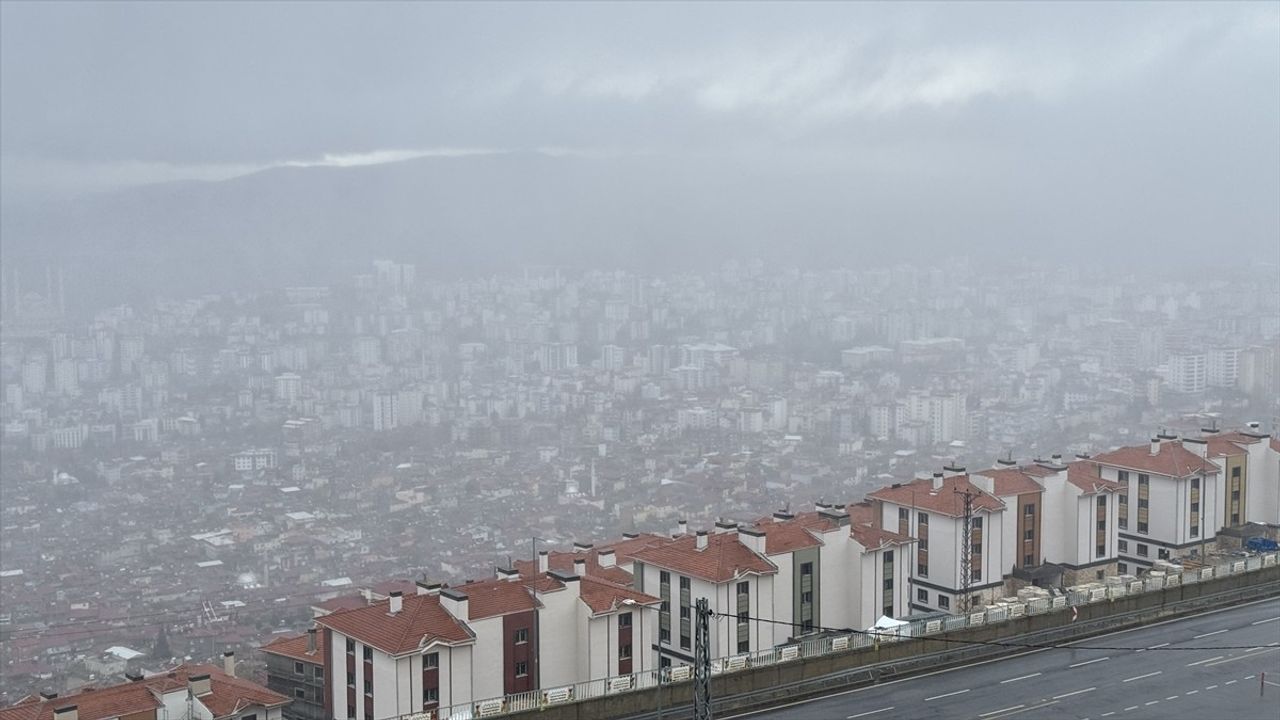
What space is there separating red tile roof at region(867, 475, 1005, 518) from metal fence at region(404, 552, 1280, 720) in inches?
159

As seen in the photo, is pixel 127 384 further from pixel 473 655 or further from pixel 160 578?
pixel 473 655

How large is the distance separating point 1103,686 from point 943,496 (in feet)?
32.7

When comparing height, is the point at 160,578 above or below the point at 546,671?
below

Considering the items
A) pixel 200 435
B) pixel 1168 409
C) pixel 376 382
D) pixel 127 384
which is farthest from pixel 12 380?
pixel 1168 409

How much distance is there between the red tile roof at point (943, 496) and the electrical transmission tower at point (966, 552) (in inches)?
10.1

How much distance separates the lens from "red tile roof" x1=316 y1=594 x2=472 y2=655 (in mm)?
20219

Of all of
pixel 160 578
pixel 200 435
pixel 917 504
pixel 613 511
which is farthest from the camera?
pixel 200 435

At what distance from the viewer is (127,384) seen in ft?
513

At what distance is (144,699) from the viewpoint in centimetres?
2022

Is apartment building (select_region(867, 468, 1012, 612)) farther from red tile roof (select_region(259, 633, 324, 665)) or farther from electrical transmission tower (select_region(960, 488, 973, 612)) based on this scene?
red tile roof (select_region(259, 633, 324, 665))

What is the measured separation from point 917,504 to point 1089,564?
533 centimetres

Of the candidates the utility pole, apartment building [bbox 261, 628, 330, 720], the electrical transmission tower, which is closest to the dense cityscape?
the electrical transmission tower

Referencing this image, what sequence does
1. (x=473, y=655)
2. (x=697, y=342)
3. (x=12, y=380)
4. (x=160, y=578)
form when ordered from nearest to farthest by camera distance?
(x=473, y=655), (x=160, y=578), (x=12, y=380), (x=697, y=342)

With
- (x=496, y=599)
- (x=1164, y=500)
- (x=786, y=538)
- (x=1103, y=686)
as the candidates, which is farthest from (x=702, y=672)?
(x=1164, y=500)
